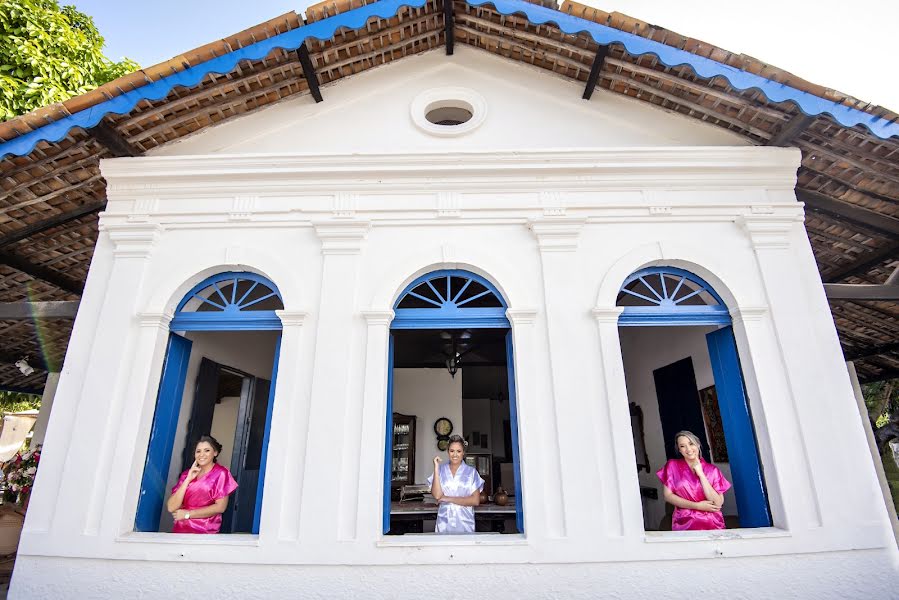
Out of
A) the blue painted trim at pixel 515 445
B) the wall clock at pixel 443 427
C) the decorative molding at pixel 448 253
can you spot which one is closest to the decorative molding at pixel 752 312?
the blue painted trim at pixel 515 445

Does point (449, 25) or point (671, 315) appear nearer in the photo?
point (671, 315)

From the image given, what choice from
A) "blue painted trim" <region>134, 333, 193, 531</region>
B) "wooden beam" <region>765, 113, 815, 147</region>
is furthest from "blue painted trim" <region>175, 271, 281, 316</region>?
"wooden beam" <region>765, 113, 815, 147</region>

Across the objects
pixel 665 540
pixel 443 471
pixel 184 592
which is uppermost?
pixel 443 471

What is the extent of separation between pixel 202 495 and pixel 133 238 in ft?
8.06

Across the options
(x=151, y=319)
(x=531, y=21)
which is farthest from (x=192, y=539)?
(x=531, y=21)

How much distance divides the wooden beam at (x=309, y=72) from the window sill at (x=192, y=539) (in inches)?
169

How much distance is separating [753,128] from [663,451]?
3.99 metres

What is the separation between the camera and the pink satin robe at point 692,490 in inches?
150

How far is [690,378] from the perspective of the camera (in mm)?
5820

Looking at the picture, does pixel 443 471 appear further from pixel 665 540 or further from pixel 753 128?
pixel 753 128

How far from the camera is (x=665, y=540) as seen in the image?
3609 millimetres

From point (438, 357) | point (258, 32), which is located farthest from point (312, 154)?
point (438, 357)

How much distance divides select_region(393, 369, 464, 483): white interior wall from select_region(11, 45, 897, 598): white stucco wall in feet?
16.5

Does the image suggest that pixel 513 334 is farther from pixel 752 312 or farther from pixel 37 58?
pixel 37 58
